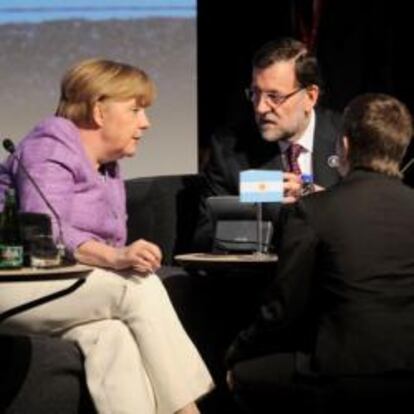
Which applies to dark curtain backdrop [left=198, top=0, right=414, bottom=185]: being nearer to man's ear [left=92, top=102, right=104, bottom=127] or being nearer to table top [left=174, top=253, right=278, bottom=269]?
man's ear [left=92, top=102, right=104, bottom=127]

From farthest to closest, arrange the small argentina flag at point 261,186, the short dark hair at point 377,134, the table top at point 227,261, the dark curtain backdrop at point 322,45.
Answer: the dark curtain backdrop at point 322,45 < the small argentina flag at point 261,186 < the table top at point 227,261 < the short dark hair at point 377,134

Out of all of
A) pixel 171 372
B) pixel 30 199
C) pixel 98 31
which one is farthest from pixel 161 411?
pixel 98 31

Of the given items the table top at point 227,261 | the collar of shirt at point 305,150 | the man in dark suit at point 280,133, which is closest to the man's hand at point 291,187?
the table top at point 227,261

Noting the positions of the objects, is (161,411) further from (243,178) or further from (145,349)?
(243,178)

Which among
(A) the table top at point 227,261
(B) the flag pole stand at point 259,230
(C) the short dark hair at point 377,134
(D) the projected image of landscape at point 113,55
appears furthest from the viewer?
(D) the projected image of landscape at point 113,55

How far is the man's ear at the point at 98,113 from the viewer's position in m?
3.81

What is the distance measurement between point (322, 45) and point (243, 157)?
1.75 meters

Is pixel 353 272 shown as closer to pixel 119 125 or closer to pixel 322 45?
pixel 119 125

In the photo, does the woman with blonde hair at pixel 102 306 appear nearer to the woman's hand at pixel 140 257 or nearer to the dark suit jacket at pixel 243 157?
the woman's hand at pixel 140 257

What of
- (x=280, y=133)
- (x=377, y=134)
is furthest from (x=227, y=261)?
(x=280, y=133)

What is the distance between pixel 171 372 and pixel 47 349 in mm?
366

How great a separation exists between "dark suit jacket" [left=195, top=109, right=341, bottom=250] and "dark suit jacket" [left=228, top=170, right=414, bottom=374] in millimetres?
1070

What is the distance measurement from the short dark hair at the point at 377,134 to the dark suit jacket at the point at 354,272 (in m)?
0.04

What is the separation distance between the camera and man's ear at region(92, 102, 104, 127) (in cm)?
381
